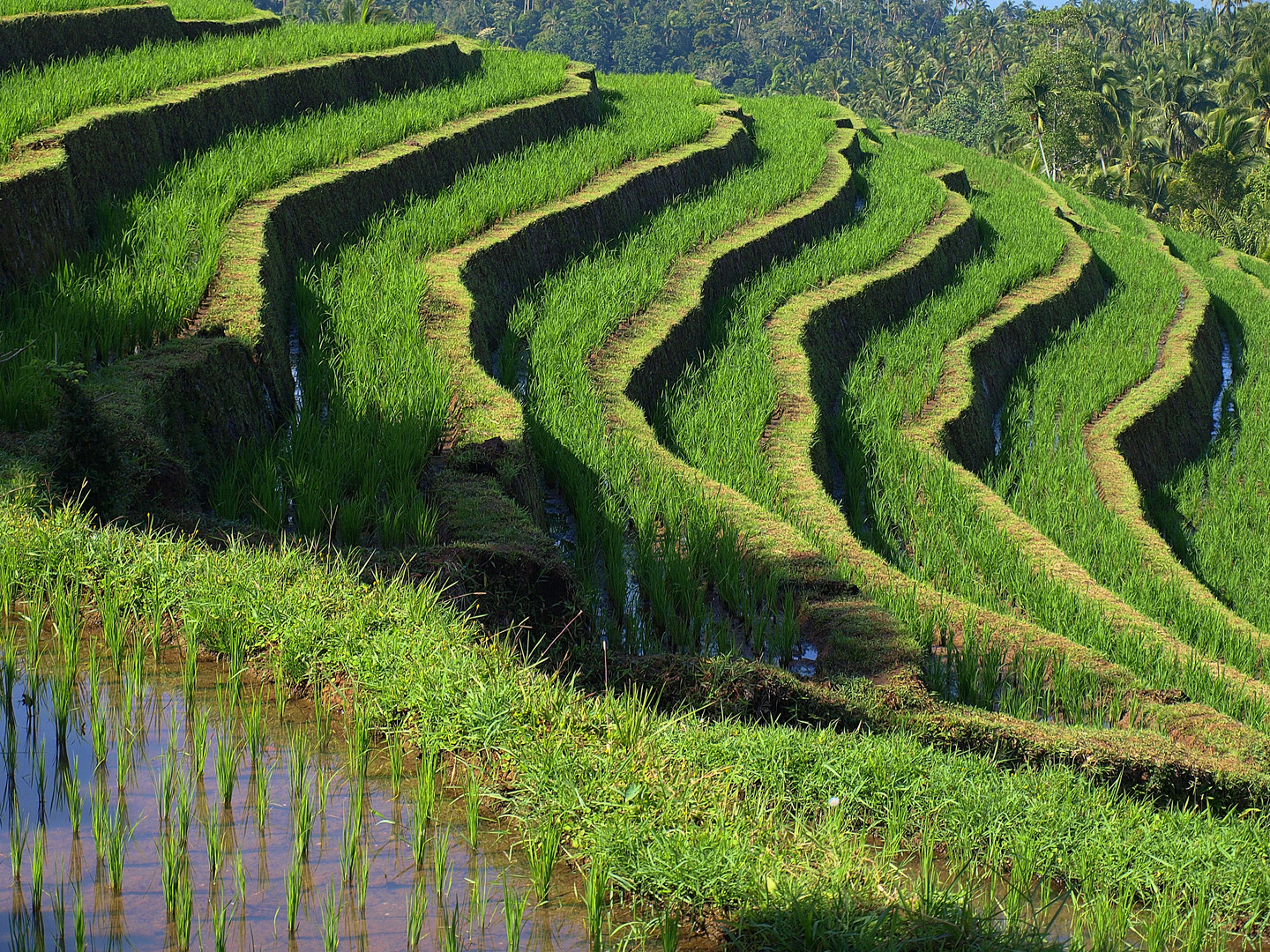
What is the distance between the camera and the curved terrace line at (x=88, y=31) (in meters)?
9.26

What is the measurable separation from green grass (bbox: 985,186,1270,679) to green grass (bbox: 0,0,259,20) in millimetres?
8744

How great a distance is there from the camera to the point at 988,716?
3871mm

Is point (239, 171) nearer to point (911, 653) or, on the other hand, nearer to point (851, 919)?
point (911, 653)

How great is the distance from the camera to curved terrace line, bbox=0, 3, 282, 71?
926 cm

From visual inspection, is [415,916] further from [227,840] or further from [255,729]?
[255,729]

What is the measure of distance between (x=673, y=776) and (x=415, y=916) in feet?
2.20

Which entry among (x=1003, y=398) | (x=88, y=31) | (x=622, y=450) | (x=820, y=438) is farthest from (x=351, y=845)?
(x=88, y=31)

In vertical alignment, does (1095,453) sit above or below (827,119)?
below

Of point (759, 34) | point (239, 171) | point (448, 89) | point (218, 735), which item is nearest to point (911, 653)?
point (218, 735)

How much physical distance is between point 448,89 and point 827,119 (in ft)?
22.2

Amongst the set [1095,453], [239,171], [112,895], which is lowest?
[1095,453]

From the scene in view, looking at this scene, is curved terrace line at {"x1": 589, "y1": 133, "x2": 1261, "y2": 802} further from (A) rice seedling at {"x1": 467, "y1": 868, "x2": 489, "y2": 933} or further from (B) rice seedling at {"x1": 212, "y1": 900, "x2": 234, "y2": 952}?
(B) rice seedling at {"x1": 212, "y1": 900, "x2": 234, "y2": 952}

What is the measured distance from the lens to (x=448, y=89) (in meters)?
12.5

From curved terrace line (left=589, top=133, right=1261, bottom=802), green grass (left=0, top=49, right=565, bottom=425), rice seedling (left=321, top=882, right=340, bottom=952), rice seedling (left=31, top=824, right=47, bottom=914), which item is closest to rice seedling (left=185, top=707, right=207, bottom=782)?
rice seedling (left=31, top=824, right=47, bottom=914)
